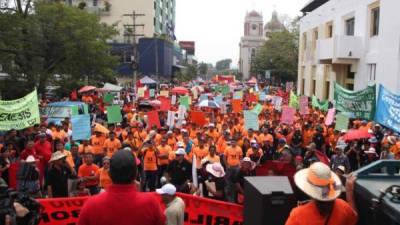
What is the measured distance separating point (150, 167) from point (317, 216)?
820 centimetres

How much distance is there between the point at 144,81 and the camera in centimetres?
4222

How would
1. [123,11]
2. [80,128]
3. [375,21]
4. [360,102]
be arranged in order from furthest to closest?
[123,11]
[375,21]
[360,102]
[80,128]

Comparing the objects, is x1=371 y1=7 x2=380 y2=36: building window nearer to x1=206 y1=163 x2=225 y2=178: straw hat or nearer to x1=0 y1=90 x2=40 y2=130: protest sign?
x1=0 y1=90 x2=40 y2=130: protest sign

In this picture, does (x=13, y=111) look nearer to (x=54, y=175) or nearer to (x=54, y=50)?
(x=54, y=175)

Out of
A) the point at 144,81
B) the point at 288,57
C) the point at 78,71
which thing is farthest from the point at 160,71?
the point at 78,71

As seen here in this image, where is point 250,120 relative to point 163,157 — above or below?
above

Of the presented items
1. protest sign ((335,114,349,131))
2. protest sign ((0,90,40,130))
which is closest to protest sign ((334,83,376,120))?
protest sign ((335,114,349,131))

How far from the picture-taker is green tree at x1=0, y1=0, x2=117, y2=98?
23.1 metres

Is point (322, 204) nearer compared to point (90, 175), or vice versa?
point (322, 204)

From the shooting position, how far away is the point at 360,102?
13883mm

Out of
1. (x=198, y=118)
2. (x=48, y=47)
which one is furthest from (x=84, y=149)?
(x=48, y=47)

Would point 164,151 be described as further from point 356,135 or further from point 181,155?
point 356,135

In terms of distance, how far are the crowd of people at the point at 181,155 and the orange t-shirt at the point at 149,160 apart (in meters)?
0.02

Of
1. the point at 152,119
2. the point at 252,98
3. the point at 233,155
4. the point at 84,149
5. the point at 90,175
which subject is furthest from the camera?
the point at 252,98
